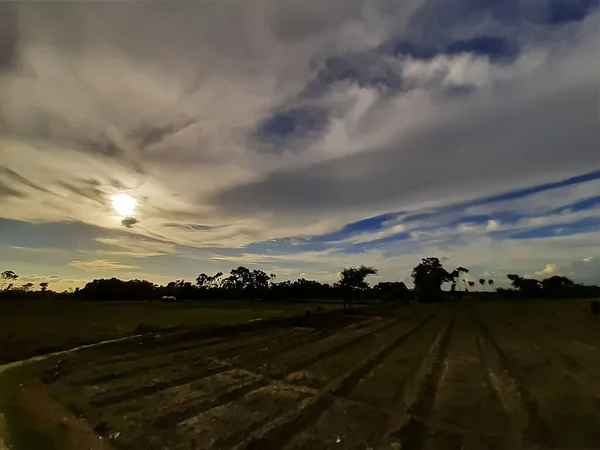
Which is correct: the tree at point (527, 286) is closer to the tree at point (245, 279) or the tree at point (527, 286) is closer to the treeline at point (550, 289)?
the treeline at point (550, 289)

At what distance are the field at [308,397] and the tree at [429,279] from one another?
8890cm

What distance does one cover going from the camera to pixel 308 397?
13375 millimetres

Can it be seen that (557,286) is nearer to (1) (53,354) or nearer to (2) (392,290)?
(2) (392,290)

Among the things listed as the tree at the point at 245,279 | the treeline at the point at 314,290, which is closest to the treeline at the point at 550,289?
the treeline at the point at 314,290

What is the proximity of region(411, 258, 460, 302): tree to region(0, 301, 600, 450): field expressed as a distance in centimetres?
8890

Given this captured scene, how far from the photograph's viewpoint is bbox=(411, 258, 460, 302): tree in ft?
363

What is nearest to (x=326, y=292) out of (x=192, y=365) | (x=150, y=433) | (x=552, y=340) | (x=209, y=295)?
(x=209, y=295)

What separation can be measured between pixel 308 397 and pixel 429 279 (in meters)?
109

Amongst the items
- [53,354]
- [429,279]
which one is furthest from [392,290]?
[53,354]

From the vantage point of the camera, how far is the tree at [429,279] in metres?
111

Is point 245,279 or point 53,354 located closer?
point 53,354

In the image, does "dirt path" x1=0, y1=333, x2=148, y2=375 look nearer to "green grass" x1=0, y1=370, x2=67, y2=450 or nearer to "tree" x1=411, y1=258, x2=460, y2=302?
"green grass" x1=0, y1=370, x2=67, y2=450

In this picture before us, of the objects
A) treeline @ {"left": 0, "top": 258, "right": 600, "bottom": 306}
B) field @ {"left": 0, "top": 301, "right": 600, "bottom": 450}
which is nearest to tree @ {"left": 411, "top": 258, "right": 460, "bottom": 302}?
treeline @ {"left": 0, "top": 258, "right": 600, "bottom": 306}

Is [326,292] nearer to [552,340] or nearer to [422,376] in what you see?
[552,340]
